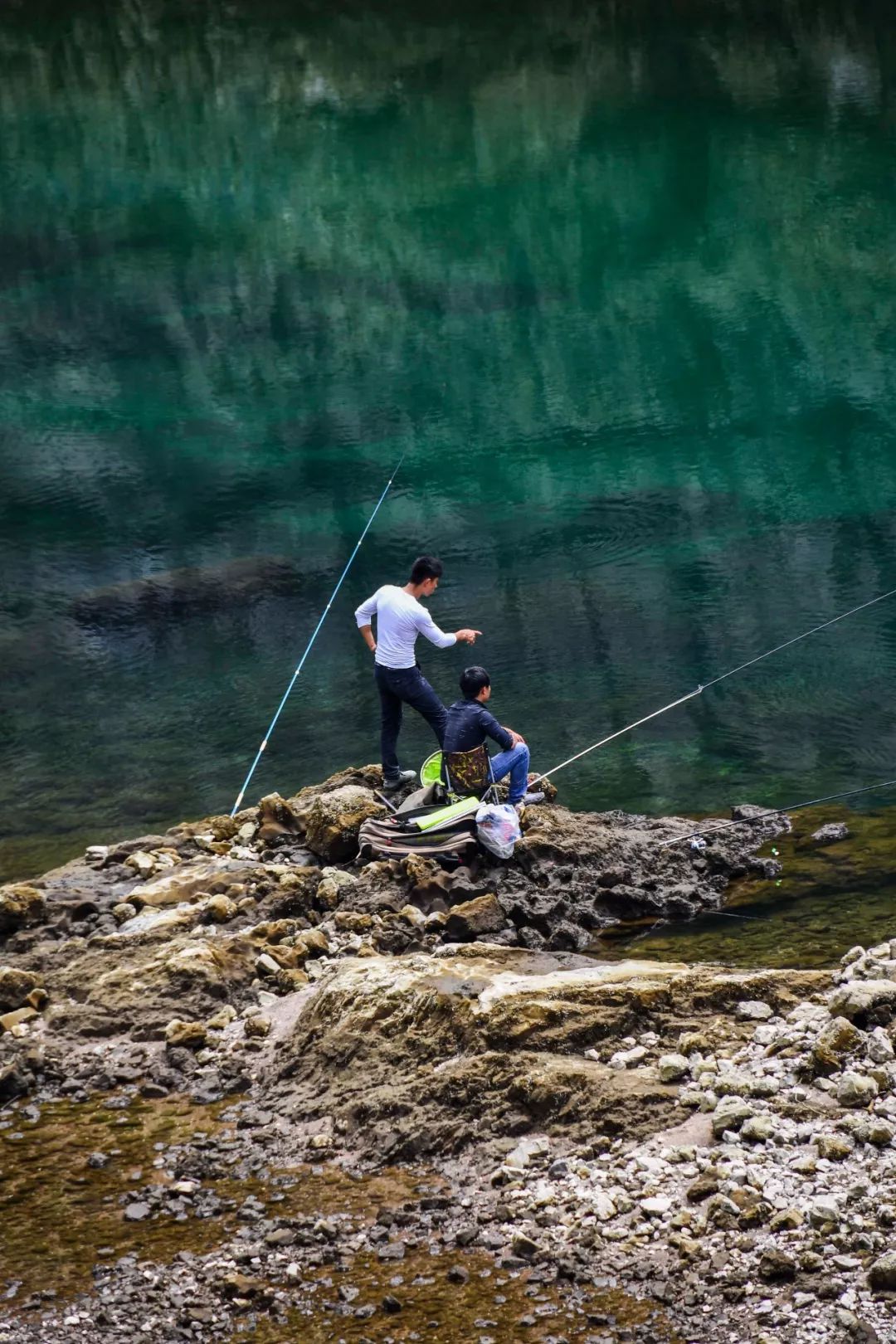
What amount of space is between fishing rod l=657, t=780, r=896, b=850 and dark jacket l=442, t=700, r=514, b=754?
154 cm

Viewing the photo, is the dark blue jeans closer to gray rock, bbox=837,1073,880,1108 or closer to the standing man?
the standing man

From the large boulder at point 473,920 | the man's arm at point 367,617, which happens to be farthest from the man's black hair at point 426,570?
the large boulder at point 473,920

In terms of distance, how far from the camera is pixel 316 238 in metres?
35.6

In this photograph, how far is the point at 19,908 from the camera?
400 inches

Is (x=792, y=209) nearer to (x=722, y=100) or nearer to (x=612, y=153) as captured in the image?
(x=612, y=153)

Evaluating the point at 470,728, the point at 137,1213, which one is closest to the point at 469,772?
the point at 470,728

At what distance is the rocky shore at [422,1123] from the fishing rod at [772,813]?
1.13m

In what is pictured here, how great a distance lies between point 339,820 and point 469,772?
3.17 ft

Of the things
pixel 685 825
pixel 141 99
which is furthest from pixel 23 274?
pixel 685 825

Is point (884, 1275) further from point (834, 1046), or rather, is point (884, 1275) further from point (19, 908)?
point (19, 908)

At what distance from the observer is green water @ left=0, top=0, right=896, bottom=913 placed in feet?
50.8

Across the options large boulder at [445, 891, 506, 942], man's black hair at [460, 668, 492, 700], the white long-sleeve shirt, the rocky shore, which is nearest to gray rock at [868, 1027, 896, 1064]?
the rocky shore

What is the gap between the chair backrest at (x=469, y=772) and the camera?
35.7 ft

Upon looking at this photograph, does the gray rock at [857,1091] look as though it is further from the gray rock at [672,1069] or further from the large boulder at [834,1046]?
the gray rock at [672,1069]
